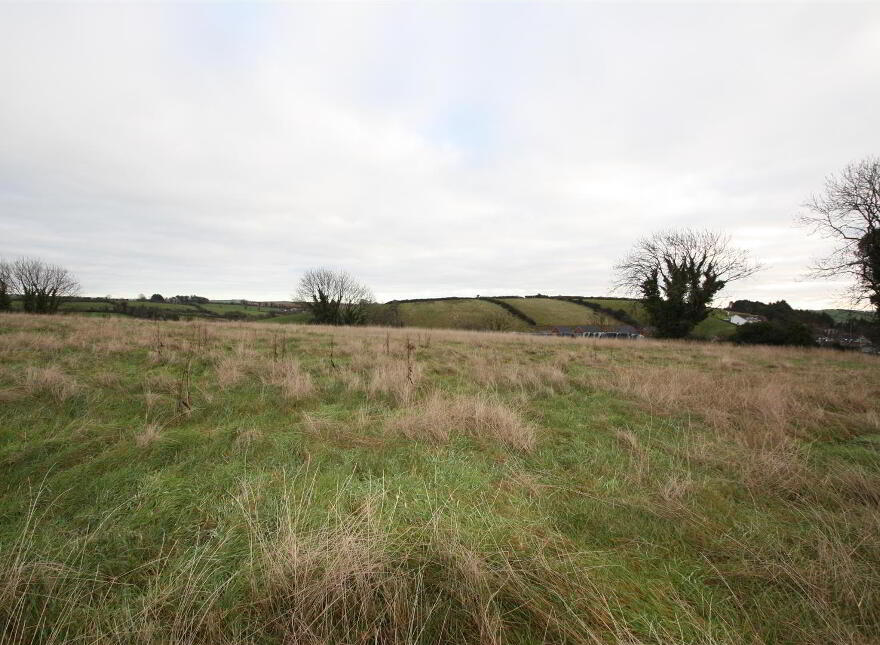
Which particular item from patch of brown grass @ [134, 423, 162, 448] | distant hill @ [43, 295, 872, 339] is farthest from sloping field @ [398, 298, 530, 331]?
patch of brown grass @ [134, 423, 162, 448]

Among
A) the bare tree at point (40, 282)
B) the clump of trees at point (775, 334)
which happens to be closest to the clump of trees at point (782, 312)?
the clump of trees at point (775, 334)

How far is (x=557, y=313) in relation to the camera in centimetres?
6469

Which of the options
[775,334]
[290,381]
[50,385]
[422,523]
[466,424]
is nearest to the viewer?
[422,523]

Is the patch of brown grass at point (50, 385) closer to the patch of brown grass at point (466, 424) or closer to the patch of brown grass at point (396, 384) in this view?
the patch of brown grass at point (396, 384)

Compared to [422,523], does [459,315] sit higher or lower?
higher

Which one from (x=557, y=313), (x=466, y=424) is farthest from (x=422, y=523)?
(x=557, y=313)

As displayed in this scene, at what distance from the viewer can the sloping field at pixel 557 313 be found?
197 feet

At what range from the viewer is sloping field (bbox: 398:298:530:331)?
189 ft

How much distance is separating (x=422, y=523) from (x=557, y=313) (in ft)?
219

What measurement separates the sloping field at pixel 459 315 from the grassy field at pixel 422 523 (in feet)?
163

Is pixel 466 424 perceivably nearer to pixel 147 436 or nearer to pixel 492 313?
pixel 147 436

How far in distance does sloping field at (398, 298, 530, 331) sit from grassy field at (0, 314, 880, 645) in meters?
49.6

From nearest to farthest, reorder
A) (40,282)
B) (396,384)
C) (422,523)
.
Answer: (422,523) < (396,384) < (40,282)

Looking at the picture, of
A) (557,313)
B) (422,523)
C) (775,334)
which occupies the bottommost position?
(422,523)
